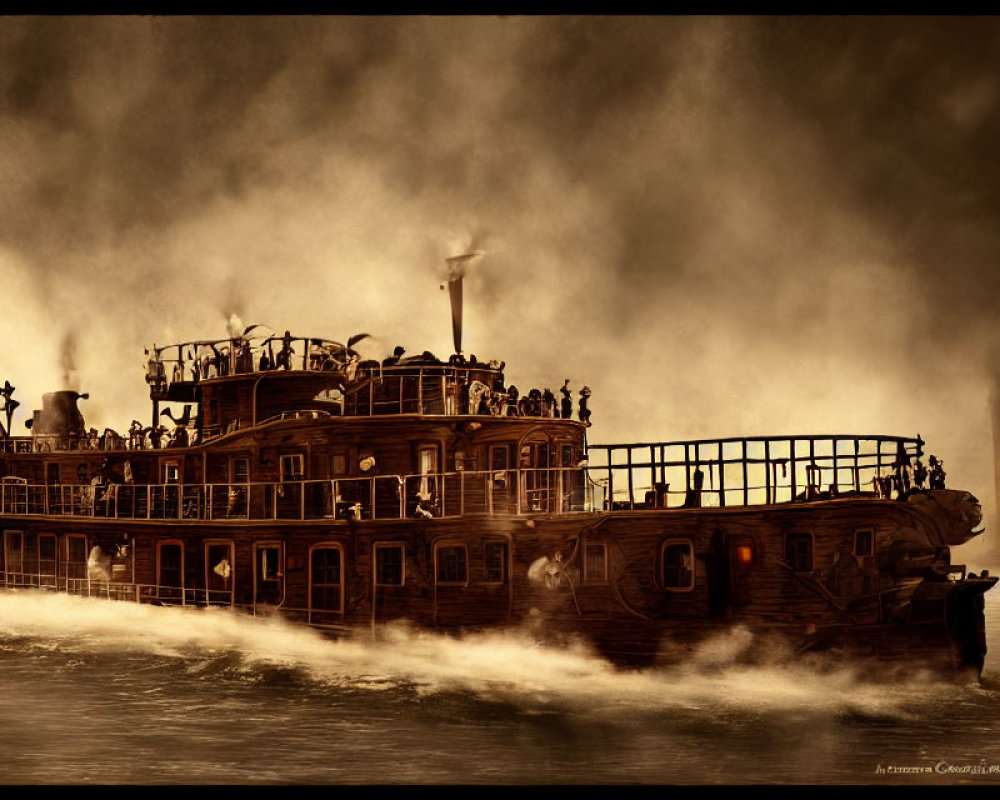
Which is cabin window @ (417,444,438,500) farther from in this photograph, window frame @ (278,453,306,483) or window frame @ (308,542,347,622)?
window frame @ (278,453,306,483)

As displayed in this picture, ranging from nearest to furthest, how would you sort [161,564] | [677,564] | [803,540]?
[803,540], [677,564], [161,564]

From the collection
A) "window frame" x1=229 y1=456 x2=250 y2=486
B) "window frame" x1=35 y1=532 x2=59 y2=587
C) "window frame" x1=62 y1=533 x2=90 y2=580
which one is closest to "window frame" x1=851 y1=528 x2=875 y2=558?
"window frame" x1=229 y1=456 x2=250 y2=486

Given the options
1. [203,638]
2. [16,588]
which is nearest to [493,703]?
[203,638]

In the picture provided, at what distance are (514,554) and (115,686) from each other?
20.0ft

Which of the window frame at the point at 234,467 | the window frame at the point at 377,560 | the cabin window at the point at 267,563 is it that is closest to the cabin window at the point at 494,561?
→ the window frame at the point at 377,560

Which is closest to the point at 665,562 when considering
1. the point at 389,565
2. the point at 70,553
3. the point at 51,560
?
the point at 389,565

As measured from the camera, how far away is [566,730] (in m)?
15.2

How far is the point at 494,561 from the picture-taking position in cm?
1936

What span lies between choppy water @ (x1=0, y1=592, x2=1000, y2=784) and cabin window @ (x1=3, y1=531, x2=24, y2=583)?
11.7 feet

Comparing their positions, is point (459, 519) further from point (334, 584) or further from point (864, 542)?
point (864, 542)

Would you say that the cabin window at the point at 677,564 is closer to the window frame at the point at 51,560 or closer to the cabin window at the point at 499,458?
the cabin window at the point at 499,458

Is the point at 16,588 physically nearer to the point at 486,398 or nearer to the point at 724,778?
the point at 486,398

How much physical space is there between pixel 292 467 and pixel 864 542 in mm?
9630

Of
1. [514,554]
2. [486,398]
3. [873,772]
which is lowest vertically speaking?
[873,772]
